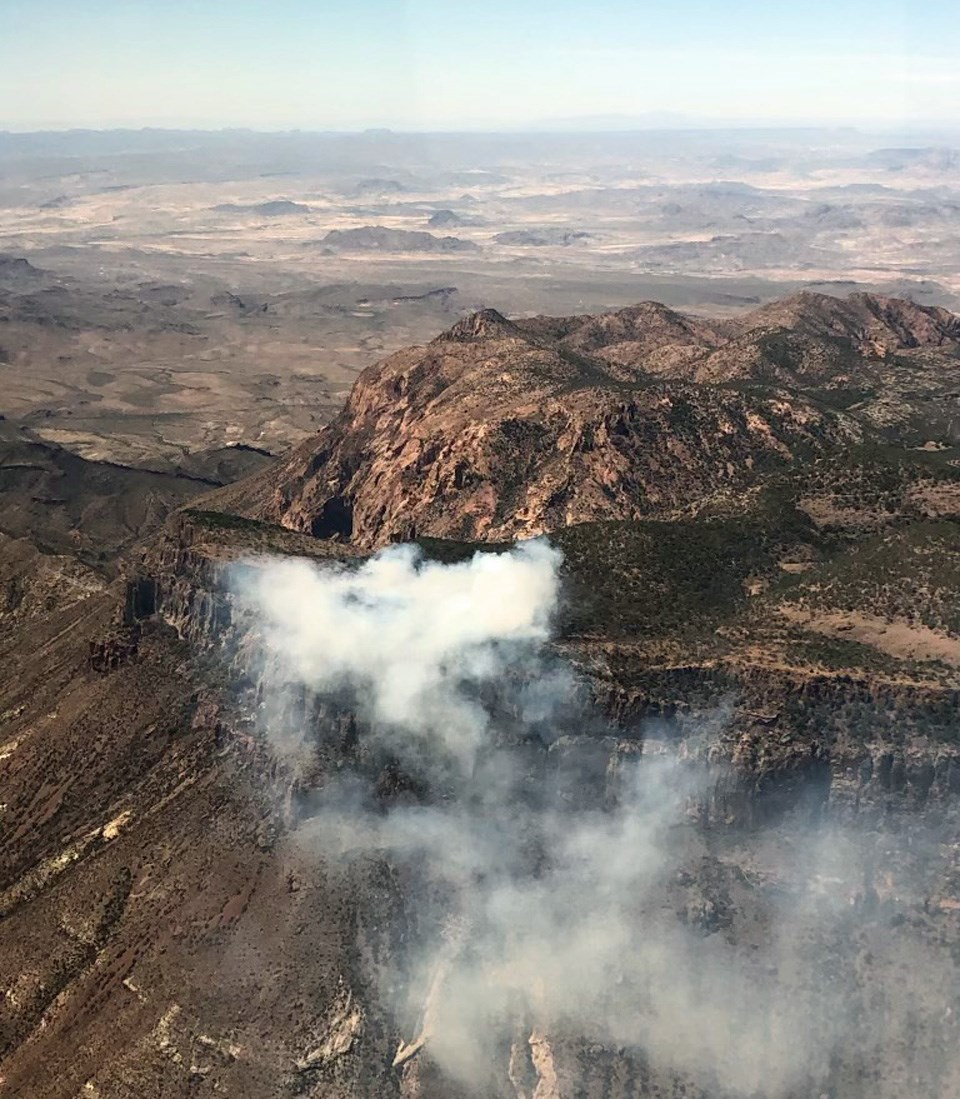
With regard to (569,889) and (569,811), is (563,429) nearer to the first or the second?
(569,811)

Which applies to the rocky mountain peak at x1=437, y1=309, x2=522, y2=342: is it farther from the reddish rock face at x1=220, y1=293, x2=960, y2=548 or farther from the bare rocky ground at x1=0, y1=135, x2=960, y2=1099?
the bare rocky ground at x1=0, y1=135, x2=960, y2=1099

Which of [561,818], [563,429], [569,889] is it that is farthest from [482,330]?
[569,889]

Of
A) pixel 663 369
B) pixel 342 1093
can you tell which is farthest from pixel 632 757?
pixel 663 369

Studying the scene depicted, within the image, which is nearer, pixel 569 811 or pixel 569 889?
pixel 569 889

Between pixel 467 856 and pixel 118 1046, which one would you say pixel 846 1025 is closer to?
pixel 467 856

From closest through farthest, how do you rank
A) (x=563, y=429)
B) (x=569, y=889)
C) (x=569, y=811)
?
(x=569, y=889), (x=569, y=811), (x=563, y=429)

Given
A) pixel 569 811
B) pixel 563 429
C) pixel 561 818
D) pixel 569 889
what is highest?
pixel 563 429

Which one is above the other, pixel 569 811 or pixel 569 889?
pixel 569 811
